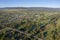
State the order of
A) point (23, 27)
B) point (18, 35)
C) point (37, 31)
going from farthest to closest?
point (23, 27) < point (37, 31) < point (18, 35)

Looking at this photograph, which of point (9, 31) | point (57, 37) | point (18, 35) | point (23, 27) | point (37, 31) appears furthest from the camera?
point (23, 27)

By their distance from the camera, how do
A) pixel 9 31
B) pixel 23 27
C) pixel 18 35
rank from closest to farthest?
pixel 18 35, pixel 9 31, pixel 23 27

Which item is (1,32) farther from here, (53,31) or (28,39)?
(53,31)

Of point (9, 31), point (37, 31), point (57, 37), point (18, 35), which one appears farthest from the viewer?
point (37, 31)

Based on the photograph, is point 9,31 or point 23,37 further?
point 9,31

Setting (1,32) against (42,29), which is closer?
(1,32)

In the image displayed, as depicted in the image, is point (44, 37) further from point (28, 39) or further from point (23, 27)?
point (23, 27)

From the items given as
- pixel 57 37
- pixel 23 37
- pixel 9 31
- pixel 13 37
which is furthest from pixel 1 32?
pixel 57 37

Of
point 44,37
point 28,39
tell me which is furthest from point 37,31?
point 28,39
